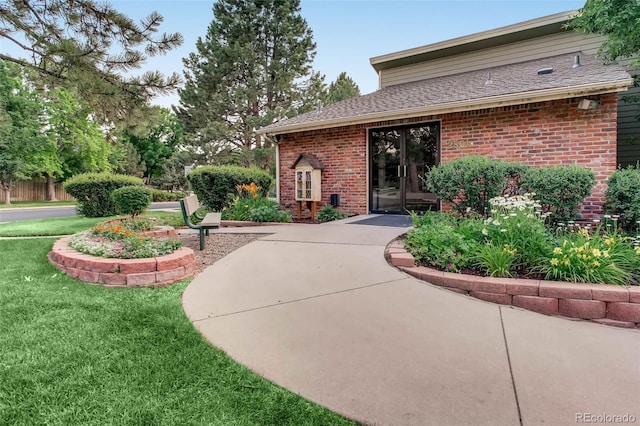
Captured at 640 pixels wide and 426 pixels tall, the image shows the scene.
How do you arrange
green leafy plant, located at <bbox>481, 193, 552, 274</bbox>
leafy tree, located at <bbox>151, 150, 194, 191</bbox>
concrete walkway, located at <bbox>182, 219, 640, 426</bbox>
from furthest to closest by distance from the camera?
leafy tree, located at <bbox>151, 150, 194, 191</bbox>, green leafy plant, located at <bbox>481, 193, 552, 274</bbox>, concrete walkway, located at <bbox>182, 219, 640, 426</bbox>

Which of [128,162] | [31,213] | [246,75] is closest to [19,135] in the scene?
[31,213]

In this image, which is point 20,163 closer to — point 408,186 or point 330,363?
point 408,186

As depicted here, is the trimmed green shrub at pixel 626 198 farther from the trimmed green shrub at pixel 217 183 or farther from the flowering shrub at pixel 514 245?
the trimmed green shrub at pixel 217 183

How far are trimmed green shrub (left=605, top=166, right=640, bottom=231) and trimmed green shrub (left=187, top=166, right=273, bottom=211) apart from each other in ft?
26.1

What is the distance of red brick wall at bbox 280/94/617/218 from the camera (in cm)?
620

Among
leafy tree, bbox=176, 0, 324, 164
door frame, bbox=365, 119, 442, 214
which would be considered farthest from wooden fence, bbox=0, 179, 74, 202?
door frame, bbox=365, 119, 442, 214

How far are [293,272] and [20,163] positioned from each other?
27.5 metres

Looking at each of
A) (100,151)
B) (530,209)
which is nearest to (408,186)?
(530,209)

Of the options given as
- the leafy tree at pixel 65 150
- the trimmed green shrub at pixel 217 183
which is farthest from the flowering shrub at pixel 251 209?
the leafy tree at pixel 65 150

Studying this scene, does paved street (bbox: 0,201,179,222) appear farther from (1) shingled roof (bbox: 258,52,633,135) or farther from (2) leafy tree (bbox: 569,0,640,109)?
(2) leafy tree (bbox: 569,0,640,109)

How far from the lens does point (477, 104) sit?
271 inches

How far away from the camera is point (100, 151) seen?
28.6m

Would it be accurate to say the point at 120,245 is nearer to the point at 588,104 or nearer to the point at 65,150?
the point at 588,104

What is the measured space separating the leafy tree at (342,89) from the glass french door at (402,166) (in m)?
18.0
